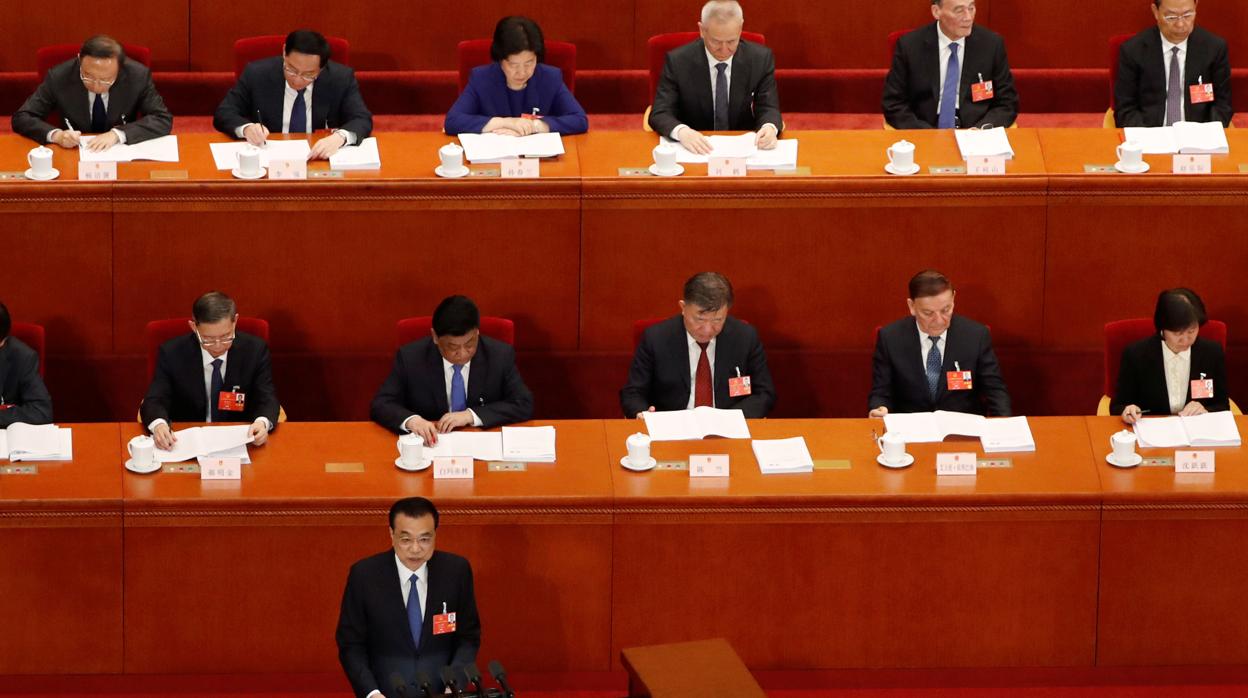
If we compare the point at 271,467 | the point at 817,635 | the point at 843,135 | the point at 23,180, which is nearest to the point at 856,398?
the point at 843,135

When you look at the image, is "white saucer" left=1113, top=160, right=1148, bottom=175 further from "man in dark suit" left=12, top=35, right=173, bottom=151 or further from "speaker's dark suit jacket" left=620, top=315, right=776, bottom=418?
"man in dark suit" left=12, top=35, right=173, bottom=151

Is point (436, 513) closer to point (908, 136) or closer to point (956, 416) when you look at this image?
point (956, 416)

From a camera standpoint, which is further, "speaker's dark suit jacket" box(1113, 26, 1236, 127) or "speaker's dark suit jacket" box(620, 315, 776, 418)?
"speaker's dark suit jacket" box(1113, 26, 1236, 127)

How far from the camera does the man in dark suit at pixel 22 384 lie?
5.96 m

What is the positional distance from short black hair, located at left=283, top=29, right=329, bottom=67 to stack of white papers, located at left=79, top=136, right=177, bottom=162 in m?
0.52

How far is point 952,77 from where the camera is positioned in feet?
23.6

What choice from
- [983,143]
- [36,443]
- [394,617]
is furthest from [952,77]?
[36,443]

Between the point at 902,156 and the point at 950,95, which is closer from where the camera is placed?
the point at 902,156

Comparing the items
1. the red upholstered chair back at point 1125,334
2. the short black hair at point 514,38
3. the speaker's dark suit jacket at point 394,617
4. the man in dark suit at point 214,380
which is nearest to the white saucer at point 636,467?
the speaker's dark suit jacket at point 394,617

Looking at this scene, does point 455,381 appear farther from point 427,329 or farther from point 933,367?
point 933,367

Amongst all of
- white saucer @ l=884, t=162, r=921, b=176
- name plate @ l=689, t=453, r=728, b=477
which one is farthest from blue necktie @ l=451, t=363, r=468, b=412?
white saucer @ l=884, t=162, r=921, b=176

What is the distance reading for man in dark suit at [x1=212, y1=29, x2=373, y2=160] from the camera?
681 centimetres

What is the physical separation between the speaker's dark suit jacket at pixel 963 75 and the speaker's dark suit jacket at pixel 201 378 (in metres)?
2.51

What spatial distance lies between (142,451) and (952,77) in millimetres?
3297
